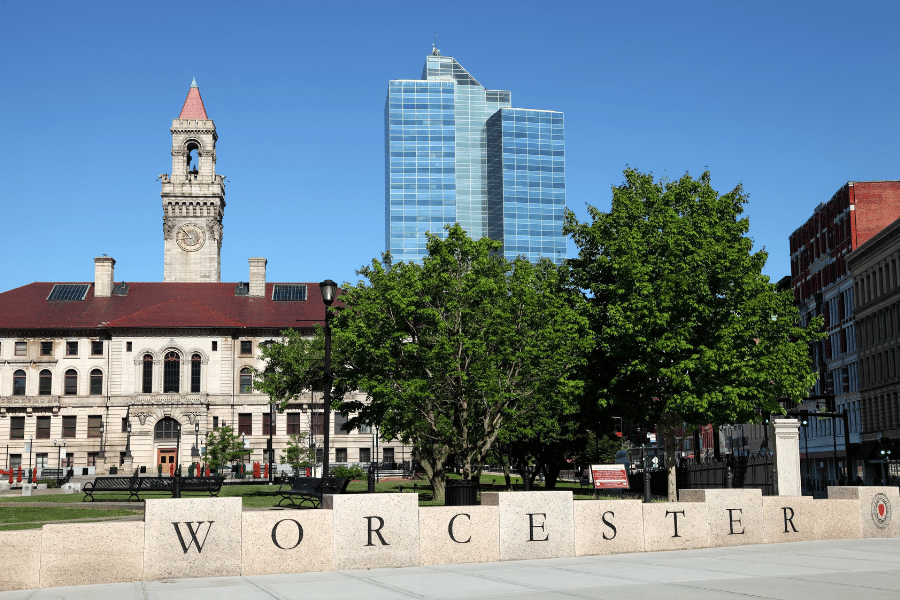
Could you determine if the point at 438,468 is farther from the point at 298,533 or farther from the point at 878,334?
the point at 878,334

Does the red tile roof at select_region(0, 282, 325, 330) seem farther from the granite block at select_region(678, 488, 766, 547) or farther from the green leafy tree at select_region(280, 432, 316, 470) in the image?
the granite block at select_region(678, 488, 766, 547)

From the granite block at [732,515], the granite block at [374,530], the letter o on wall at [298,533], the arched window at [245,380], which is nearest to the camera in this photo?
the letter o on wall at [298,533]

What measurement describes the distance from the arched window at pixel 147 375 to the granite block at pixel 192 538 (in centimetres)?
7768

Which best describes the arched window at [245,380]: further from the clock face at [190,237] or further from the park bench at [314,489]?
the park bench at [314,489]

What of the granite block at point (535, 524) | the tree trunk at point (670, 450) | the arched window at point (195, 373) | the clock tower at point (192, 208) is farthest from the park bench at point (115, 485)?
the clock tower at point (192, 208)

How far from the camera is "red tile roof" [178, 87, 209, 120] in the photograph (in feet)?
400

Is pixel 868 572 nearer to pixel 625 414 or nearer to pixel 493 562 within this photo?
pixel 493 562

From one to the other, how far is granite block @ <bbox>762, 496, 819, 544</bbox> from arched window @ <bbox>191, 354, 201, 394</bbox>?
250 feet

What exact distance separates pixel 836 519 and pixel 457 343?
61.1ft

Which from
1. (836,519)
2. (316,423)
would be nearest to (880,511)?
(836,519)

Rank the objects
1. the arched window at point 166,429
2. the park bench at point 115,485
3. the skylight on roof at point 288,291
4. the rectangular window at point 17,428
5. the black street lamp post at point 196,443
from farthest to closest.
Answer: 1. the skylight on roof at point 288,291
2. the rectangular window at point 17,428
3. the arched window at point 166,429
4. the black street lamp post at point 196,443
5. the park bench at point 115,485

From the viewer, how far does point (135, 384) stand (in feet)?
291

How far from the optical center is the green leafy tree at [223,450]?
240 ft

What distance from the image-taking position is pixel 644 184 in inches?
1746
